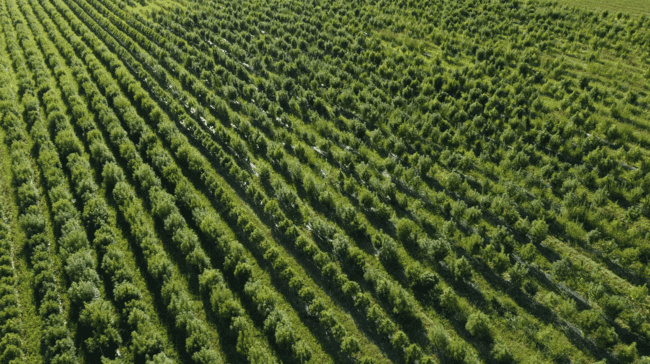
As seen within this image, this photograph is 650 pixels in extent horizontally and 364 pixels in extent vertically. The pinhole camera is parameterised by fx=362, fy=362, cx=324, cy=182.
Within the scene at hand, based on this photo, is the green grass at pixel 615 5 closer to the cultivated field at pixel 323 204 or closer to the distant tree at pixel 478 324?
the cultivated field at pixel 323 204

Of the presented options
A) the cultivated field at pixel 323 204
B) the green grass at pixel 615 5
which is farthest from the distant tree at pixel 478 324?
the green grass at pixel 615 5

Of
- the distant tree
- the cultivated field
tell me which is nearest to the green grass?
the cultivated field

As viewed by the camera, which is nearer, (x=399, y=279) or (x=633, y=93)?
(x=399, y=279)

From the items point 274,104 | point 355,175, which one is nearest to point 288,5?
point 274,104

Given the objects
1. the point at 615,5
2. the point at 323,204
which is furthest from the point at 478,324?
the point at 615,5

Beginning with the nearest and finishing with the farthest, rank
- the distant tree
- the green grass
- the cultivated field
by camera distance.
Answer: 1. the distant tree
2. the cultivated field
3. the green grass

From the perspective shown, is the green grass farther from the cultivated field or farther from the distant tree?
the distant tree

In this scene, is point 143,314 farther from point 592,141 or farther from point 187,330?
point 592,141

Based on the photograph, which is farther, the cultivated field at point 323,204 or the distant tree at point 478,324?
the cultivated field at point 323,204
